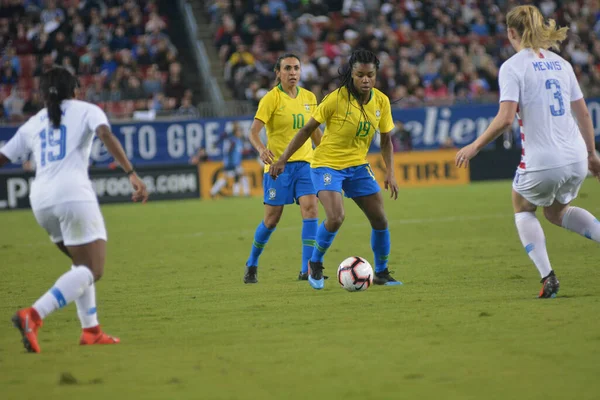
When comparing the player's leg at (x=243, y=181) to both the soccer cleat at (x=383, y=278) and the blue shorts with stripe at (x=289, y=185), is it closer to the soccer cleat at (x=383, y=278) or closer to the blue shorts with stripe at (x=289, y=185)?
the blue shorts with stripe at (x=289, y=185)

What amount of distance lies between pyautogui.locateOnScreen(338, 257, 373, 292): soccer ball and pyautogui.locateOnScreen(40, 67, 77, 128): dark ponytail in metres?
3.52

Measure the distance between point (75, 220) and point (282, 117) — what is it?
445 cm

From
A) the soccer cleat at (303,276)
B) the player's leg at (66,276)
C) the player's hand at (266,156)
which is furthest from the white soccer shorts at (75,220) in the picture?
the soccer cleat at (303,276)

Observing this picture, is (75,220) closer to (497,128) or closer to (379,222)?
(497,128)

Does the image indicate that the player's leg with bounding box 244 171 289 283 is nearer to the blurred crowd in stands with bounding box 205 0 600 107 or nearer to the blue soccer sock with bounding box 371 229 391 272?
the blue soccer sock with bounding box 371 229 391 272

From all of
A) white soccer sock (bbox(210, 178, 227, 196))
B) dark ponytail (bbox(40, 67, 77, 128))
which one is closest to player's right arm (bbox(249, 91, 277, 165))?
dark ponytail (bbox(40, 67, 77, 128))

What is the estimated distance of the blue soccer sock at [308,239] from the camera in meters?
10.5

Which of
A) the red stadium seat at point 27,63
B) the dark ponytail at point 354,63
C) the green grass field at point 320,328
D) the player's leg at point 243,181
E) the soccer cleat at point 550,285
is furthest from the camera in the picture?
the red stadium seat at point 27,63

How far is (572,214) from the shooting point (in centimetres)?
809

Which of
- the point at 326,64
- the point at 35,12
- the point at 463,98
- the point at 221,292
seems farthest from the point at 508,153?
the point at 221,292

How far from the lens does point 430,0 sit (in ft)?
108

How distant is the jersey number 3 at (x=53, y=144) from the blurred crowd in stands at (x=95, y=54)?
19.8 meters

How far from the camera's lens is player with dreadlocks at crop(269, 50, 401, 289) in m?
9.26

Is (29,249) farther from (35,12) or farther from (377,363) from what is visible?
(35,12)
